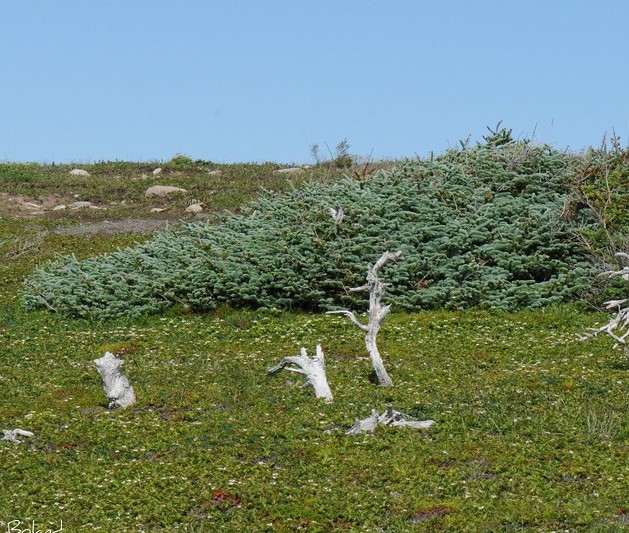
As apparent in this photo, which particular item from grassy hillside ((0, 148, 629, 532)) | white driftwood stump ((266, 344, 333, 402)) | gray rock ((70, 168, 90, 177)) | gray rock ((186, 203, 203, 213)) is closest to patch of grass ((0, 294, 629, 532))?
grassy hillside ((0, 148, 629, 532))

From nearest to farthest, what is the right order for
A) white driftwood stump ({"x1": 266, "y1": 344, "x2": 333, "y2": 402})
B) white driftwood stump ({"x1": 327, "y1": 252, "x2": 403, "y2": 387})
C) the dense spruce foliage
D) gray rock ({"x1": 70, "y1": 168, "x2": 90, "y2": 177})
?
white driftwood stump ({"x1": 266, "y1": 344, "x2": 333, "y2": 402})
white driftwood stump ({"x1": 327, "y1": 252, "x2": 403, "y2": 387})
the dense spruce foliage
gray rock ({"x1": 70, "y1": 168, "x2": 90, "y2": 177})

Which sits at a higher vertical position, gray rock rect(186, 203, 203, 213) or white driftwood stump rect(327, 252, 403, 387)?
gray rock rect(186, 203, 203, 213)

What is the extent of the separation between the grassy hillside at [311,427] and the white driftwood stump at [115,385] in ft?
0.75

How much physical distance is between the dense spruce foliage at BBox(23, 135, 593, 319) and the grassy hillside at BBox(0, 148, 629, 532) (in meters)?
0.63

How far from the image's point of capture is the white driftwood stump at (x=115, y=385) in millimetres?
15023

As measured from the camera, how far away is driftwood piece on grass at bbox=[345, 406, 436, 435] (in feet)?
43.1

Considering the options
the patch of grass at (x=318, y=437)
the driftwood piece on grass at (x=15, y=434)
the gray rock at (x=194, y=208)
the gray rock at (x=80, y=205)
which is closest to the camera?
the patch of grass at (x=318, y=437)

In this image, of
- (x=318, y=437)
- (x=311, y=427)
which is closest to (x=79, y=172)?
(x=311, y=427)

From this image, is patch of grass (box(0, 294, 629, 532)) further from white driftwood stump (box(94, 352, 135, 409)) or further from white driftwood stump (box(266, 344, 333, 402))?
white driftwood stump (box(94, 352, 135, 409))

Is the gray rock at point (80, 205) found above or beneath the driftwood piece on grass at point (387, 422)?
above

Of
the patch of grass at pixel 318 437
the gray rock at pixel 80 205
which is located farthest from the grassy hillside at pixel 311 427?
the gray rock at pixel 80 205

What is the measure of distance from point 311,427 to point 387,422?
0.95m

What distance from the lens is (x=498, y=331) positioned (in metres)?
19.8

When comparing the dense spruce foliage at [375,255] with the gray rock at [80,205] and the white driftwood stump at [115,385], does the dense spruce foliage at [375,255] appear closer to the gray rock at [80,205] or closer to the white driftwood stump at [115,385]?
the white driftwood stump at [115,385]
